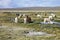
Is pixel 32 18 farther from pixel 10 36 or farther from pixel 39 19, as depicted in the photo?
pixel 10 36

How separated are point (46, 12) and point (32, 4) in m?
0.21

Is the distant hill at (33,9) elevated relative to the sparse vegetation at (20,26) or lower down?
elevated

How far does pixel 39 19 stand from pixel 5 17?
18.1 inches

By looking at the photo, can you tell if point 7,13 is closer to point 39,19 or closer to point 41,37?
point 39,19

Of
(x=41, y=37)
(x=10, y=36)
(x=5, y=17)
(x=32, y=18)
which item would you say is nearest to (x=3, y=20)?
(x=5, y=17)

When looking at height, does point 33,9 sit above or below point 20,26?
above

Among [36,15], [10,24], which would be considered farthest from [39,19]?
[10,24]

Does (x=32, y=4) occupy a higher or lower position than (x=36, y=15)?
higher

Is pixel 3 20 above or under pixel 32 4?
under

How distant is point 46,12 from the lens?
71.9 inches

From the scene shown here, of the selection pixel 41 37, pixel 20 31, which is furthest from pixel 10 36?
pixel 41 37

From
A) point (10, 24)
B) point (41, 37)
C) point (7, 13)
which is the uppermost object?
point (7, 13)

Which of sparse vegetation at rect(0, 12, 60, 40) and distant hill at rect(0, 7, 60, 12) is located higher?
distant hill at rect(0, 7, 60, 12)

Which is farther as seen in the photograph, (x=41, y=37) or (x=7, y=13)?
(x=7, y=13)
